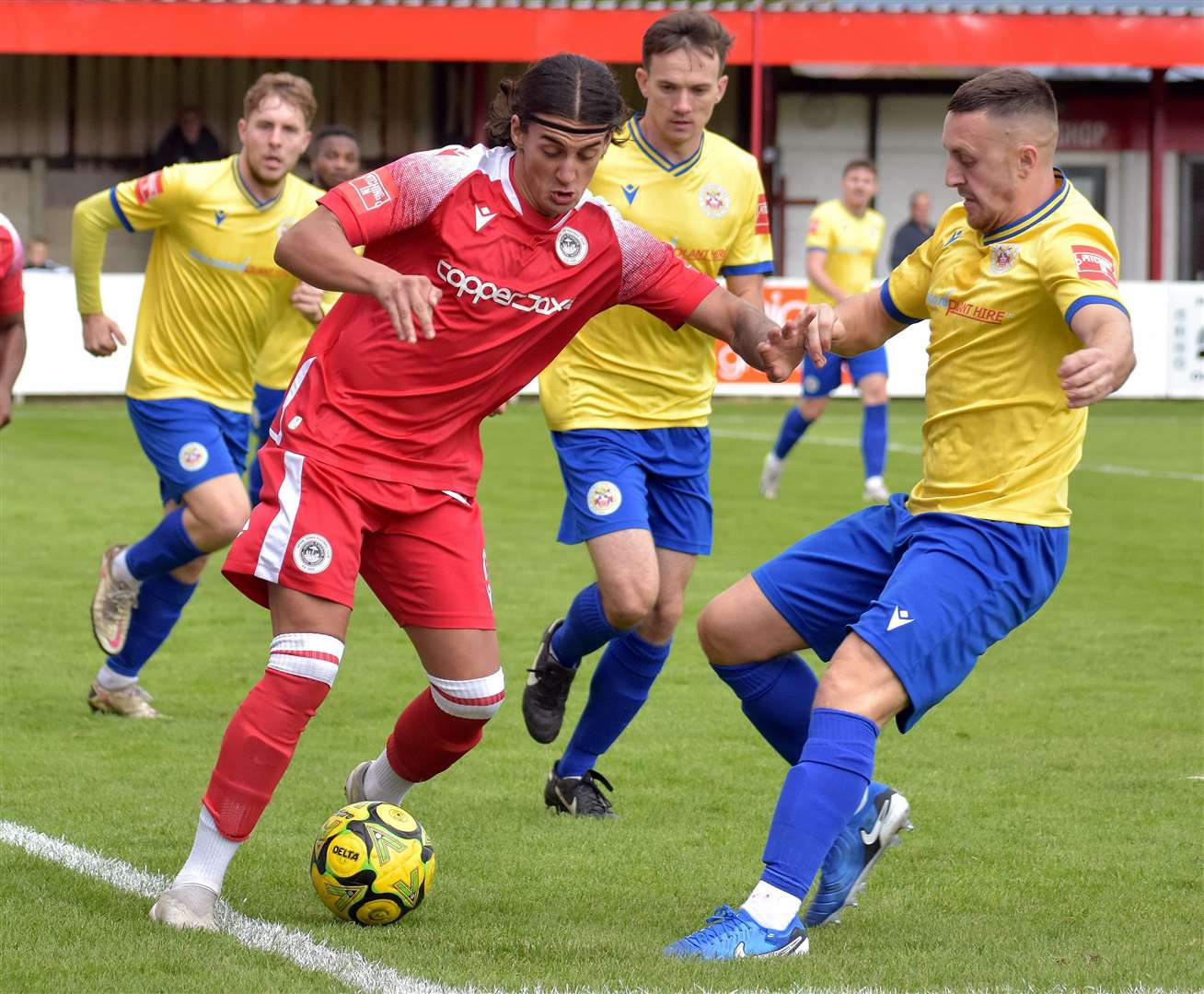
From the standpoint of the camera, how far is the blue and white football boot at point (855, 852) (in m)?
4.51

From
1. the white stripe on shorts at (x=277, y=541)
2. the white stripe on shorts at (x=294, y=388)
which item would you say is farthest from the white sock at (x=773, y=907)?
the white stripe on shorts at (x=294, y=388)

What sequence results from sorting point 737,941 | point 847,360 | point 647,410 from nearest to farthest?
point 737,941 → point 647,410 → point 847,360

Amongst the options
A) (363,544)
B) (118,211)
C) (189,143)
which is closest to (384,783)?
(363,544)

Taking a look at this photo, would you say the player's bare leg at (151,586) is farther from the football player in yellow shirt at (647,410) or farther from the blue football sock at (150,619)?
the football player in yellow shirt at (647,410)

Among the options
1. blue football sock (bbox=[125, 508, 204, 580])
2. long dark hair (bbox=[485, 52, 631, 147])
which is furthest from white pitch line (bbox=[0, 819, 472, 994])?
long dark hair (bbox=[485, 52, 631, 147])

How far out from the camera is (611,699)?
19.6 feet

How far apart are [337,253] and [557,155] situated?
589 millimetres

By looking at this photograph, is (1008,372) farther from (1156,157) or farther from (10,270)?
(1156,157)

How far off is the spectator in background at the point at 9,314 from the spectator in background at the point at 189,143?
63.9ft

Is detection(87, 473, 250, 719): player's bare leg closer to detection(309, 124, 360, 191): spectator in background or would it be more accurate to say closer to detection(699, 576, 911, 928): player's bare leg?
detection(699, 576, 911, 928): player's bare leg

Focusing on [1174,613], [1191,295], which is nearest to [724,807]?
[1174,613]

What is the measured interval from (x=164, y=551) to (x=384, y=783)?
7.55 feet

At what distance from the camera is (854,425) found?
20562mm

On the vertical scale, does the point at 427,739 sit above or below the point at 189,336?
below
